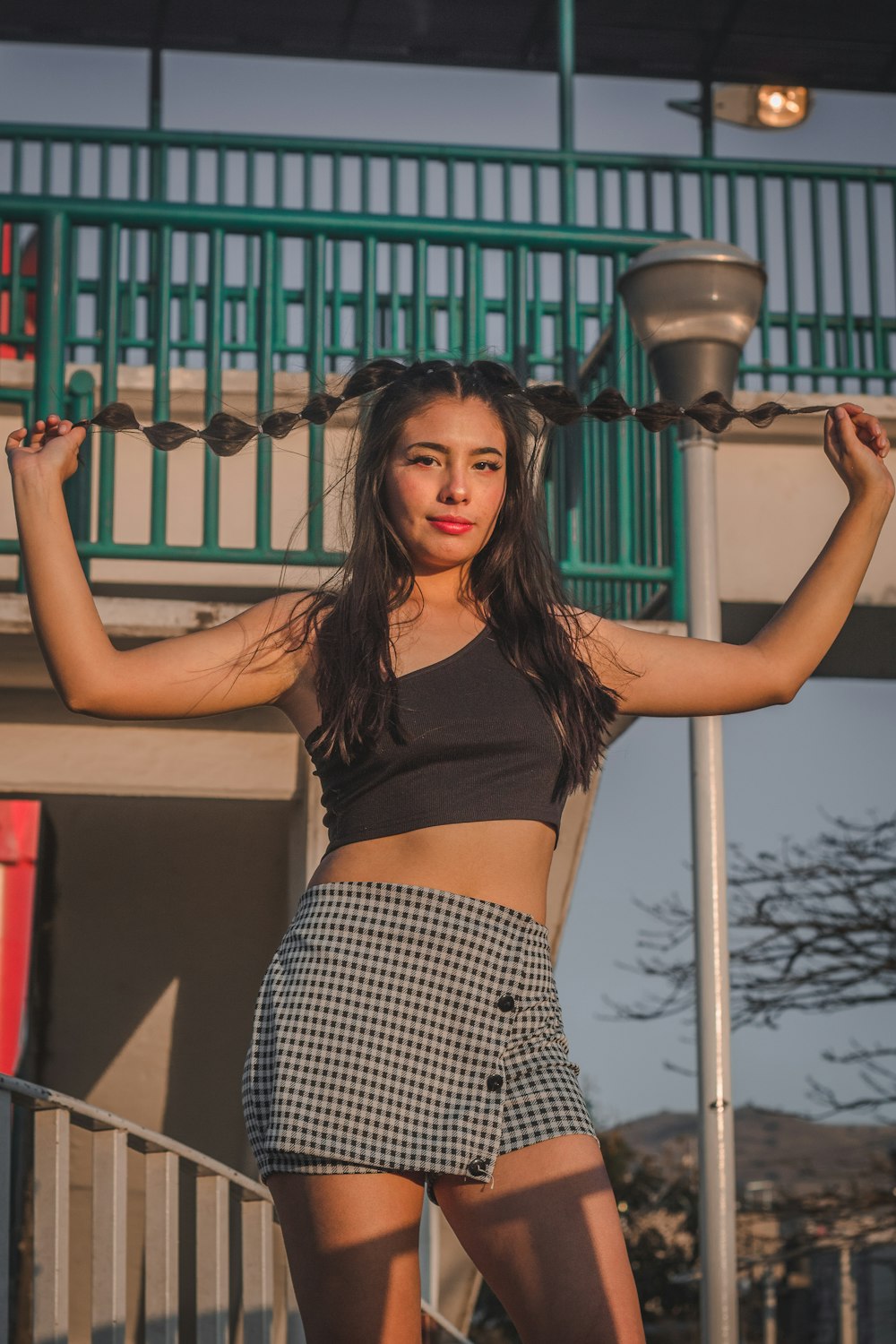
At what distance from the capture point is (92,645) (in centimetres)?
199

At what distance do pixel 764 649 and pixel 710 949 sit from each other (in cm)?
260

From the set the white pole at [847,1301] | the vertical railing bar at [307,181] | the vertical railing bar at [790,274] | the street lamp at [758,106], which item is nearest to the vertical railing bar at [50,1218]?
the vertical railing bar at [790,274]

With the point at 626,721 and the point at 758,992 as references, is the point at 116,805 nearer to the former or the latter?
the point at 626,721

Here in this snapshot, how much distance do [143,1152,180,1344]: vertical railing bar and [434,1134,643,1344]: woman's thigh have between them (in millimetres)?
1875

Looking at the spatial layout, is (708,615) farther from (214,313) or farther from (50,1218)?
(50,1218)

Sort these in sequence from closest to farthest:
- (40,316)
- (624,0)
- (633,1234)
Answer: (40,316) → (624,0) → (633,1234)

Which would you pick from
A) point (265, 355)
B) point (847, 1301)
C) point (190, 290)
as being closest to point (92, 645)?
point (265, 355)

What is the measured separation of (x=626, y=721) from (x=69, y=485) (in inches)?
80.7

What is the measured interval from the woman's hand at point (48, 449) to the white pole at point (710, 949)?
8.19 ft

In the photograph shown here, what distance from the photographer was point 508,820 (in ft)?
6.72

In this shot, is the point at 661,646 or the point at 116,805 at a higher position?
the point at 116,805

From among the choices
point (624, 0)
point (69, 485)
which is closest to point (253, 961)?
point (69, 485)

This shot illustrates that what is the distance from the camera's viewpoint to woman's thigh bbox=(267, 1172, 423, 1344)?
1.88m

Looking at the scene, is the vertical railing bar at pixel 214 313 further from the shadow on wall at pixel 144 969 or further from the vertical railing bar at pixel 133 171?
the vertical railing bar at pixel 133 171
